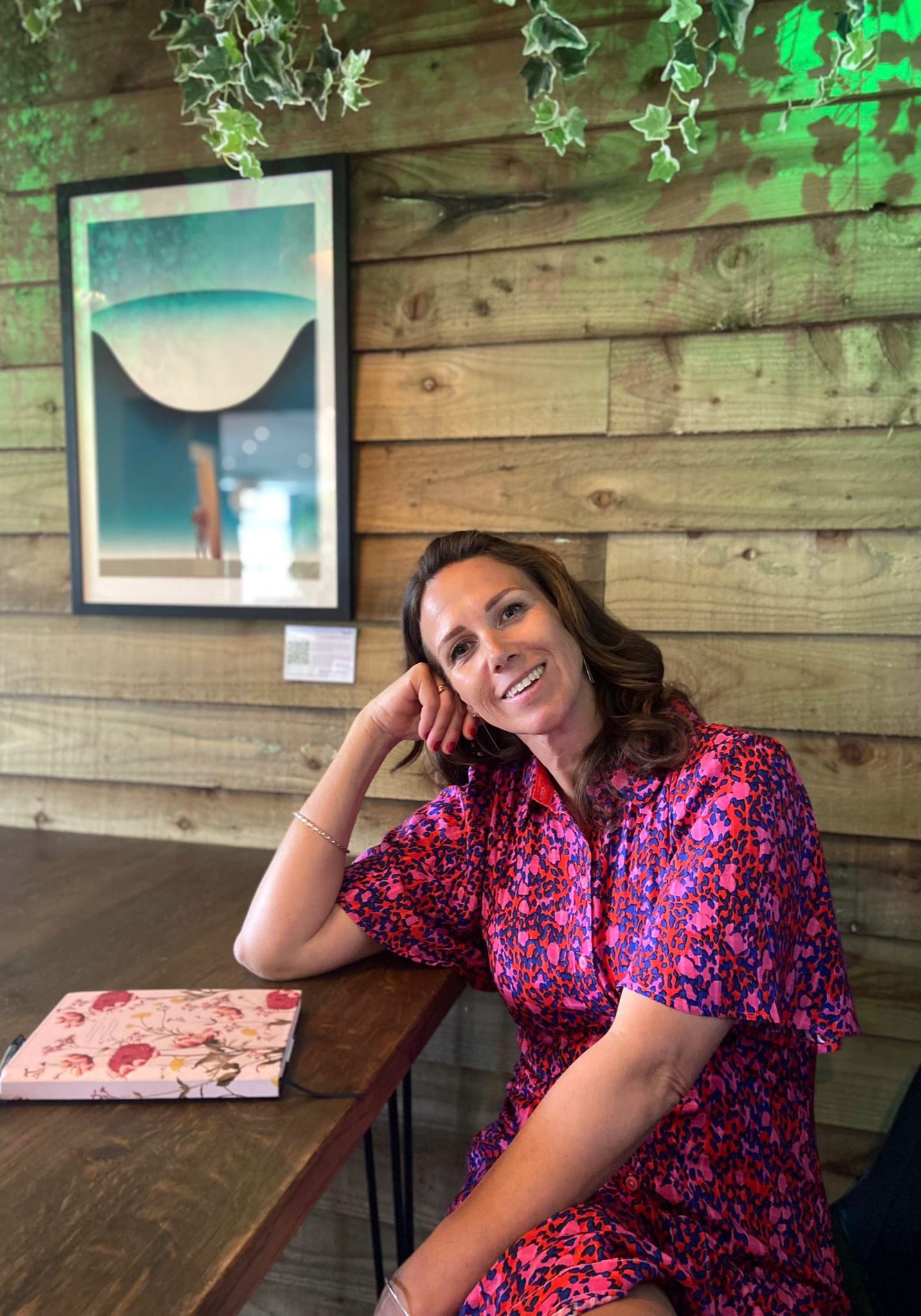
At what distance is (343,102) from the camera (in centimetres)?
175

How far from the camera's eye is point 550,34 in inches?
57.6

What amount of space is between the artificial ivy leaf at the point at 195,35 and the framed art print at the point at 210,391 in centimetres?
22

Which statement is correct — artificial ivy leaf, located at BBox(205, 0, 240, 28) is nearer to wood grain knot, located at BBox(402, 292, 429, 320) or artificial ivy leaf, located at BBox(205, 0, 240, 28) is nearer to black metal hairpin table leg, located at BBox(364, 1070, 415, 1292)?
wood grain knot, located at BBox(402, 292, 429, 320)

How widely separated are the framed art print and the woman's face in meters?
0.52

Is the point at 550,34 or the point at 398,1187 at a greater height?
the point at 550,34

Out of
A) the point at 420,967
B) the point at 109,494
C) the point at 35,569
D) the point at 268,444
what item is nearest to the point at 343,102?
the point at 268,444

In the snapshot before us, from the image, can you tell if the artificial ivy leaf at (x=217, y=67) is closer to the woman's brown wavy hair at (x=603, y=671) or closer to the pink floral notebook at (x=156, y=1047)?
the woman's brown wavy hair at (x=603, y=671)

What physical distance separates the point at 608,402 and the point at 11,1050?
1.27 meters

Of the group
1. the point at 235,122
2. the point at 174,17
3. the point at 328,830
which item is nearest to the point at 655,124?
the point at 235,122

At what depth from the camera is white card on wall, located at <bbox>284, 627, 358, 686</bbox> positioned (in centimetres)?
185

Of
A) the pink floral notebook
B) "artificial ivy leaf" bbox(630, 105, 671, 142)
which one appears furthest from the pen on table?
"artificial ivy leaf" bbox(630, 105, 671, 142)

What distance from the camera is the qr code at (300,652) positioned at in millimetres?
1874

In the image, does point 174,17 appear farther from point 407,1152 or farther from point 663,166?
point 407,1152

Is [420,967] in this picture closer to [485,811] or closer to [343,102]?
[485,811]
